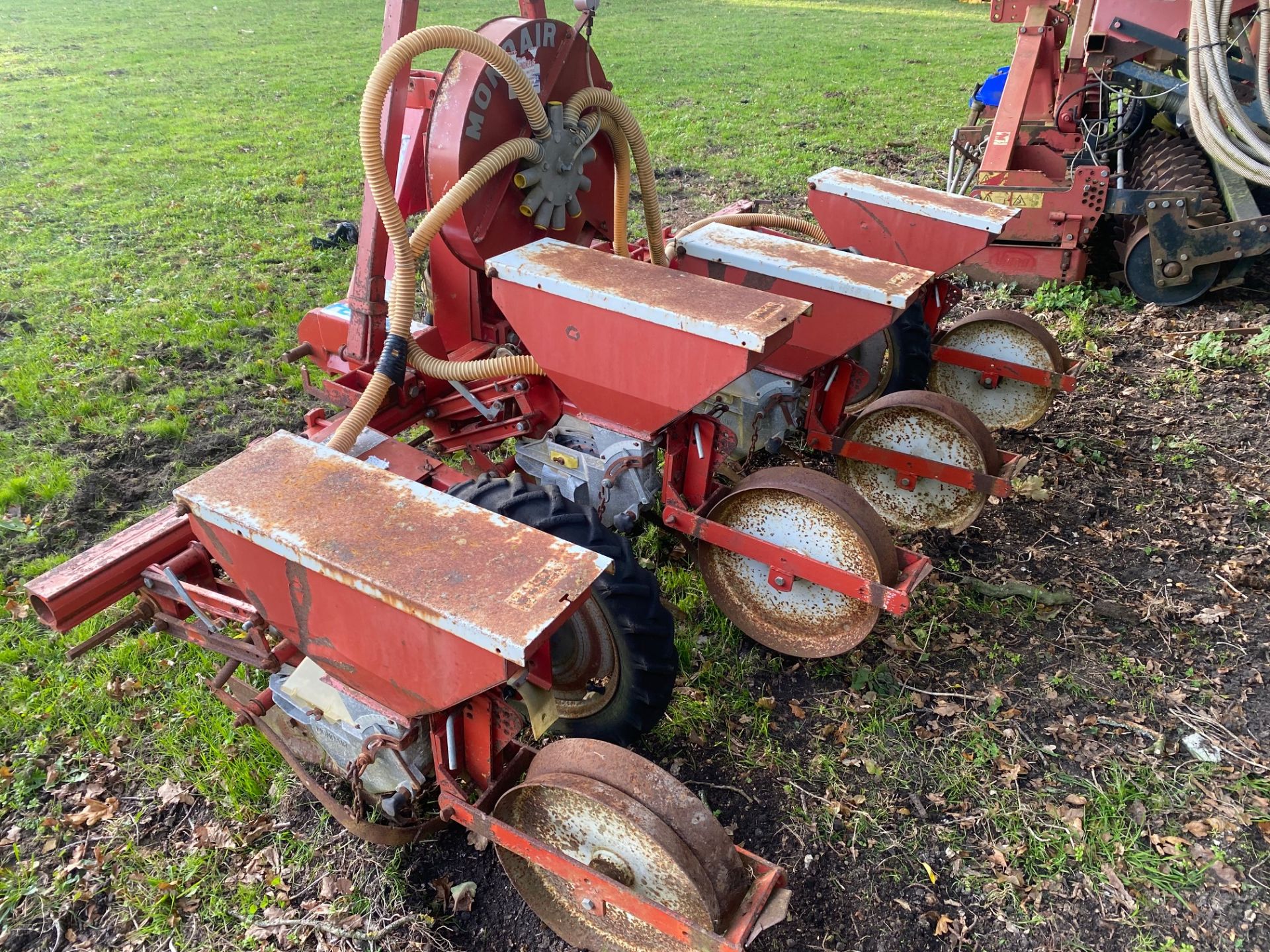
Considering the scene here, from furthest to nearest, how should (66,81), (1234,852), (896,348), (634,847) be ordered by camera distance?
(66,81)
(896,348)
(1234,852)
(634,847)

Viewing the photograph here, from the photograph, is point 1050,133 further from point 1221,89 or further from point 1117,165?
point 1221,89

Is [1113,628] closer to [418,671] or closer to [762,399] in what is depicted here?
[762,399]

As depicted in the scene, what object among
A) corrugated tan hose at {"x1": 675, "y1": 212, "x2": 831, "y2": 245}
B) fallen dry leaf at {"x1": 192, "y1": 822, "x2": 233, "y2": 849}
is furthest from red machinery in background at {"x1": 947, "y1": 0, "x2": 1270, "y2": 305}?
fallen dry leaf at {"x1": 192, "y1": 822, "x2": 233, "y2": 849}

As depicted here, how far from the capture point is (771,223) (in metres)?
4.54

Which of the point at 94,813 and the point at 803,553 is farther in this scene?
the point at 803,553

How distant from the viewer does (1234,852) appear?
2.76 meters

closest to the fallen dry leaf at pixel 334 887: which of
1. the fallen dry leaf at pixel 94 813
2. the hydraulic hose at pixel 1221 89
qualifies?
the fallen dry leaf at pixel 94 813

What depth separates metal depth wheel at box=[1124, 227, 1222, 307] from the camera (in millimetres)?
5938

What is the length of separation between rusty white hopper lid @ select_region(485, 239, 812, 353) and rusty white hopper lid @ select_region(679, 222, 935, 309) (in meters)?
0.48

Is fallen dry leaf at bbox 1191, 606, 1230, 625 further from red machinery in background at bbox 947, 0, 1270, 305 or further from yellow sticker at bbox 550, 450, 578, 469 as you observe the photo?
red machinery in background at bbox 947, 0, 1270, 305

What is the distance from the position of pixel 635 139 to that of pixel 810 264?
937 mm

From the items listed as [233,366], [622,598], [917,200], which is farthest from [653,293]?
[233,366]

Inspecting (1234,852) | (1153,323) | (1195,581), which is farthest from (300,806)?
(1153,323)

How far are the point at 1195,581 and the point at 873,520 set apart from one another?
1.76m
